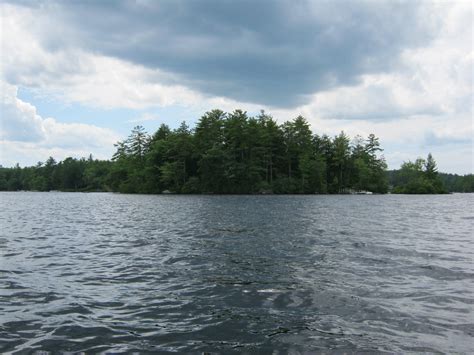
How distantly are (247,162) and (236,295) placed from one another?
350ft

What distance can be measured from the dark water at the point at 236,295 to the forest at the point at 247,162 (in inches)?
3669

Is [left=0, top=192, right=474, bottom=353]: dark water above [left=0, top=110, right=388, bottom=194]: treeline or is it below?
below

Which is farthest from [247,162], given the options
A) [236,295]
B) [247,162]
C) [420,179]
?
[236,295]

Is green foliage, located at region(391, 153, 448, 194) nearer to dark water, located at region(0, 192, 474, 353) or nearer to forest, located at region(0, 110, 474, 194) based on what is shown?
forest, located at region(0, 110, 474, 194)

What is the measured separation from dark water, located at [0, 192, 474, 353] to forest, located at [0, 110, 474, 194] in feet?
306

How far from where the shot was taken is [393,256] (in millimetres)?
18406

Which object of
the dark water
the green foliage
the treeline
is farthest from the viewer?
the green foliage

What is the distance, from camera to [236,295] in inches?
472

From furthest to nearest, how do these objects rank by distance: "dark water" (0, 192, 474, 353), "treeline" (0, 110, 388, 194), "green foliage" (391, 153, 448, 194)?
1. "green foliage" (391, 153, 448, 194)
2. "treeline" (0, 110, 388, 194)
3. "dark water" (0, 192, 474, 353)

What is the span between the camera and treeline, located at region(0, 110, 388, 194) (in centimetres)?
11588

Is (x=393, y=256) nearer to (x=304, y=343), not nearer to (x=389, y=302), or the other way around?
(x=389, y=302)

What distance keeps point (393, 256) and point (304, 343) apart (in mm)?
11884

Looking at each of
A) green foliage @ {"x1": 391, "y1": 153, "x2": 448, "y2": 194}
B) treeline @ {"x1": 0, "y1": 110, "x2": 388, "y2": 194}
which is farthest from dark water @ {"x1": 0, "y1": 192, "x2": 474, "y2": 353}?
green foliage @ {"x1": 391, "y1": 153, "x2": 448, "y2": 194}

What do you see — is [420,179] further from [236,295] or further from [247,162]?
[236,295]
